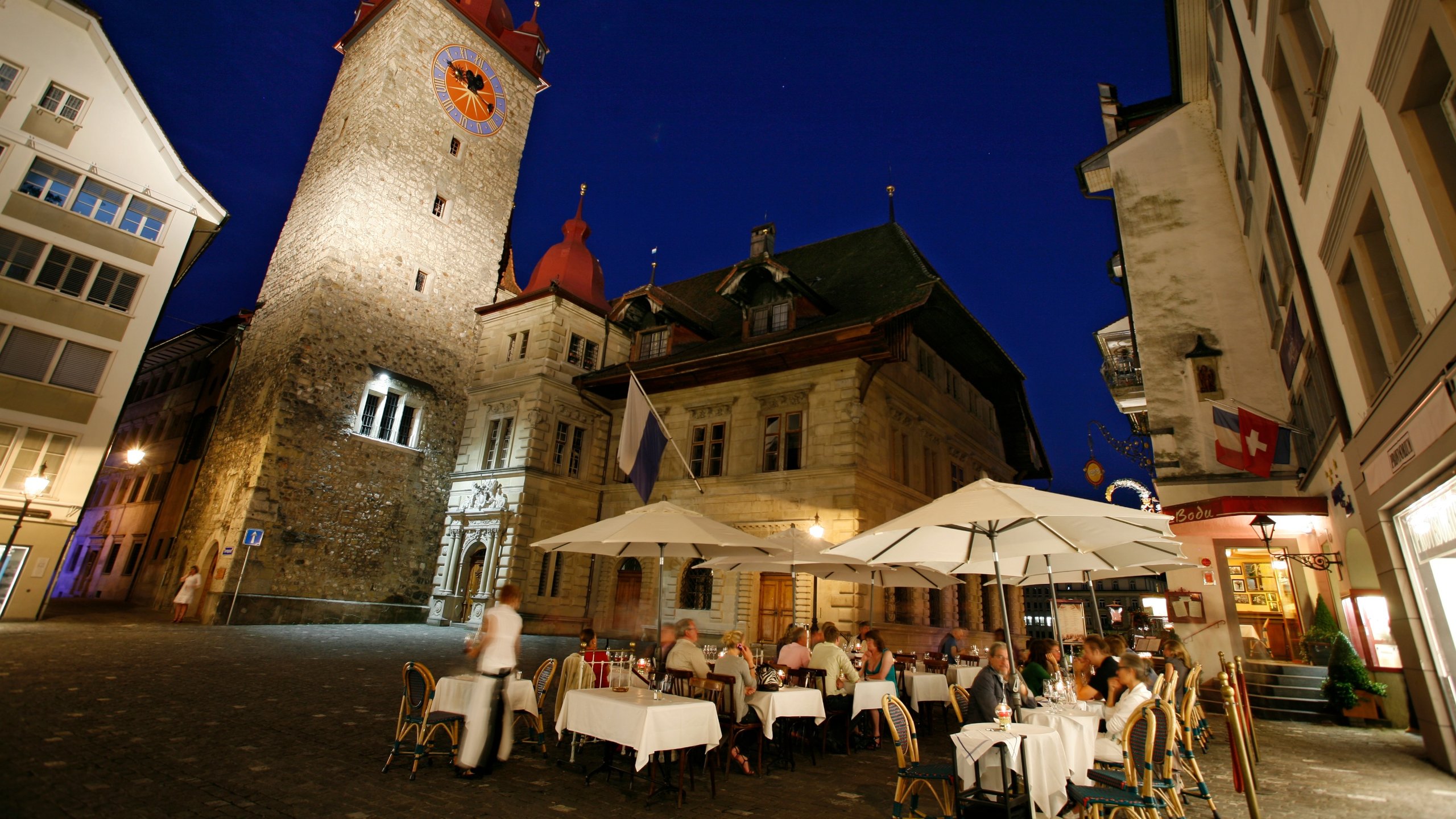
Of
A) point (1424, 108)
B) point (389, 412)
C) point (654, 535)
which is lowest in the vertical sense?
point (654, 535)

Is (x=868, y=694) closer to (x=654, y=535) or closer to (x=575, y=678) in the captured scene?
(x=654, y=535)

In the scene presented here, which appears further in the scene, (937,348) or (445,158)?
(445,158)

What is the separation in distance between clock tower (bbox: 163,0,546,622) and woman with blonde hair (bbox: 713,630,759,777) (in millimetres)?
17488

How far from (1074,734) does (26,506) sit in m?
22.1

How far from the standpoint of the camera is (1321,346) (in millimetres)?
9078

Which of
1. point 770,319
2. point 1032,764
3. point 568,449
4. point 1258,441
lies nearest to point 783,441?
point 770,319

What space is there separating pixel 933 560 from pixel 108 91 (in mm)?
24687

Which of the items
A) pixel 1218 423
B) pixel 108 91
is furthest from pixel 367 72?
pixel 1218 423

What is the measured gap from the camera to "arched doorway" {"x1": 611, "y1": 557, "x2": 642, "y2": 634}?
2088 centimetres

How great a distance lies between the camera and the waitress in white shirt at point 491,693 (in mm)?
5699

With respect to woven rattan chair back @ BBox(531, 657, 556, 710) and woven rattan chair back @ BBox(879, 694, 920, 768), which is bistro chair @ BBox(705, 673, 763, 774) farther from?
woven rattan chair back @ BBox(879, 694, 920, 768)

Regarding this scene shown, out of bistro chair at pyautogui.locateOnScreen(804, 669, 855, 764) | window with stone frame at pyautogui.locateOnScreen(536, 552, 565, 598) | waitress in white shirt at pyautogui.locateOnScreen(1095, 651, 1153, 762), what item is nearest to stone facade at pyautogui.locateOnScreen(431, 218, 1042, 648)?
window with stone frame at pyautogui.locateOnScreen(536, 552, 565, 598)

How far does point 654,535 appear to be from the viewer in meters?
7.91

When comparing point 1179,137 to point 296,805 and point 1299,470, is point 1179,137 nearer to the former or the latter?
point 1299,470
